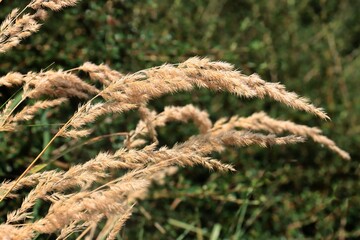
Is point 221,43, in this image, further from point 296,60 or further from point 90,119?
point 90,119

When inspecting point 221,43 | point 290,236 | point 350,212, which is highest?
point 221,43

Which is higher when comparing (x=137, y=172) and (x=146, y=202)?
(x=137, y=172)

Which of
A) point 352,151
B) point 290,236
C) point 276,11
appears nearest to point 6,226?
point 290,236

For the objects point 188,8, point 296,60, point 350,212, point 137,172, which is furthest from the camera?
point 296,60

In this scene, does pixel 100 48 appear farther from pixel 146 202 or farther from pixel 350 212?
pixel 350 212

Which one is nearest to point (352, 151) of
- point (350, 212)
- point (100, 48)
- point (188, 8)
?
point (350, 212)

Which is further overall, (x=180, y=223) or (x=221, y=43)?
(x=221, y=43)

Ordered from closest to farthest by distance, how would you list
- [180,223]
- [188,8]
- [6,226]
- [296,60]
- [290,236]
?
[6,226]
[180,223]
[290,236]
[188,8]
[296,60]
